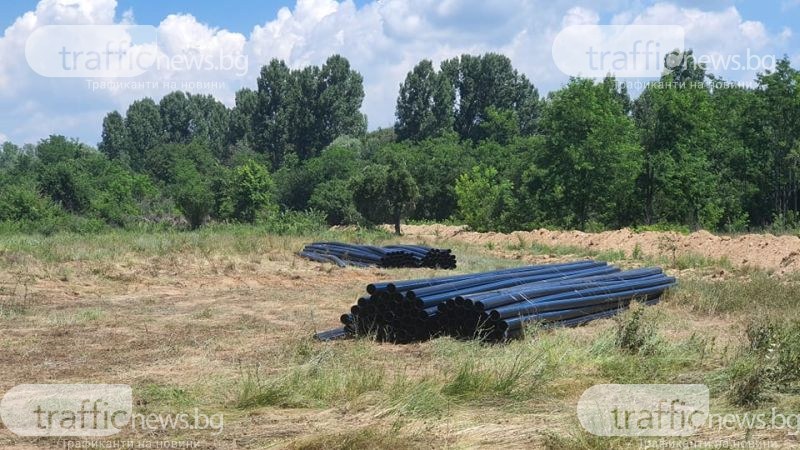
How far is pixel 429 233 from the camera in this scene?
37094 millimetres

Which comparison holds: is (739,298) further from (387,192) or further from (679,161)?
(679,161)

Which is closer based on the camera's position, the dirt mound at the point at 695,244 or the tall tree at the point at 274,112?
the dirt mound at the point at 695,244

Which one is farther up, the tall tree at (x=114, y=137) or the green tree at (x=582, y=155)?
the tall tree at (x=114, y=137)

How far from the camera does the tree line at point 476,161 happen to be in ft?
116

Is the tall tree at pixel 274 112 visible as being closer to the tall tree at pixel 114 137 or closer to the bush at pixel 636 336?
the tall tree at pixel 114 137

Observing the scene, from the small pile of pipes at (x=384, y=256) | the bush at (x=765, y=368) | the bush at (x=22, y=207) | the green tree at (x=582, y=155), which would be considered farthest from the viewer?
the bush at (x=22, y=207)

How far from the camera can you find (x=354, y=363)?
311 inches

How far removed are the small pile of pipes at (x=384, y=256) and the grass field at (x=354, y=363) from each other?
4.25m

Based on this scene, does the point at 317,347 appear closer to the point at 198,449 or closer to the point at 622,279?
the point at 198,449

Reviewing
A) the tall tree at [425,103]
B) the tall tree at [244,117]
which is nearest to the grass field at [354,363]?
the tall tree at [425,103]

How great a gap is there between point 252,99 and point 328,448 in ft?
207

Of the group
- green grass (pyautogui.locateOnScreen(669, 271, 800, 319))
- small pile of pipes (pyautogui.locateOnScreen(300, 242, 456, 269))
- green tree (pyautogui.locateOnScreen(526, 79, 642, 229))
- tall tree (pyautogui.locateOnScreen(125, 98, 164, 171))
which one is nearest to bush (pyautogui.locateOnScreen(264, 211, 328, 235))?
small pile of pipes (pyautogui.locateOnScreen(300, 242, 456, 269))

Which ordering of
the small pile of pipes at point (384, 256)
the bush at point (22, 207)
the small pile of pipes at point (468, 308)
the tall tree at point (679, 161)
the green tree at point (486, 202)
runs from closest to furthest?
the small pile of pipes at point (468, 308)
the small pile of pipes at point (384, 256)
the tall tree at point (679, 161)
the bush at point (22, 207)
the green tree at point (486, 202)

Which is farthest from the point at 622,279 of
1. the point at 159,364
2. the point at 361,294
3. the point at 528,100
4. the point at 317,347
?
the point at 528,100
